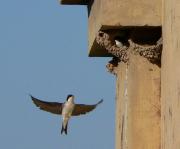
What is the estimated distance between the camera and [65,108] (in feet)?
58.7

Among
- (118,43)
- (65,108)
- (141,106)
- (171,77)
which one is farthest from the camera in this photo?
(65,108)

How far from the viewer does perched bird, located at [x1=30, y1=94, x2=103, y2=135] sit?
17.5 meters

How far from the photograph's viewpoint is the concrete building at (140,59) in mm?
11281

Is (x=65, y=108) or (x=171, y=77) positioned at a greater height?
(x=171, y=77)

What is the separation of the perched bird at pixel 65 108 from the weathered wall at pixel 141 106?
18.4 ft

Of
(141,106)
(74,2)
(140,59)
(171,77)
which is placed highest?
(74,2)

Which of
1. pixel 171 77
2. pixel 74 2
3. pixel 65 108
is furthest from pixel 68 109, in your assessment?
pixel 171 77

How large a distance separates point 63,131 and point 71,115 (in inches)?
15.5

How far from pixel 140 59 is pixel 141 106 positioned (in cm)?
63

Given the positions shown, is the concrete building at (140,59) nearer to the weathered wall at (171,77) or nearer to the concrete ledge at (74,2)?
the weathered wall at (171,77)

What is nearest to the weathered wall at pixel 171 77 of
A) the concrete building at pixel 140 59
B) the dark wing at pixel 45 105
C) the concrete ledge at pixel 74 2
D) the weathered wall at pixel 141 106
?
the concrete building at pixel 140 59

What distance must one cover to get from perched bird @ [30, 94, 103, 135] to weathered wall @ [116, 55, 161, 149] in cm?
561

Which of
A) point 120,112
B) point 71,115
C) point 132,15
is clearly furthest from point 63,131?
point 132,15

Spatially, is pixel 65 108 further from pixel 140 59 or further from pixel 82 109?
pixel 140 59
